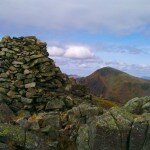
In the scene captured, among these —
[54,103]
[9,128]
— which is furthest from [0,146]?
[54,103]

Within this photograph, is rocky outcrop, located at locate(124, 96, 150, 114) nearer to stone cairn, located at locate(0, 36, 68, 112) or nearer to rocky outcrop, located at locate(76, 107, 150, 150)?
rocky outcrop, located at locate(76, 107, 150, 150)

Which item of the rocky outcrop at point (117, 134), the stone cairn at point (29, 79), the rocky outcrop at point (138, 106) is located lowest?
the rocky outcrop at point (117, 134)

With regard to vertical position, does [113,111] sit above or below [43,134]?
above

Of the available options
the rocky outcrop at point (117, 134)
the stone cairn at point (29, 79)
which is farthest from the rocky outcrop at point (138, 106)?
the stone cairn at point (29, 79)

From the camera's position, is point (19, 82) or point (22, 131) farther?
point (19, 82)

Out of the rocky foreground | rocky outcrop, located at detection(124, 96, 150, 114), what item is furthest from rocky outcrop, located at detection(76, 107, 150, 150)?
rocky outcrop, located at detection(124, 96, 150, 114)

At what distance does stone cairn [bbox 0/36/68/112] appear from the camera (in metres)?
51.9

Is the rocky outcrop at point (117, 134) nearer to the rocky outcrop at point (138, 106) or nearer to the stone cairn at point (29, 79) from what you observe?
the rocky outcrop at point (138, 106)

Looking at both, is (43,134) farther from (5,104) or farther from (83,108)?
(5,104)

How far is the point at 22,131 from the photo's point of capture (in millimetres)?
33000

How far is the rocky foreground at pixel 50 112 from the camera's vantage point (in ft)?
105

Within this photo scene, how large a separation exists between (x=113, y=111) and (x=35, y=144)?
726cm

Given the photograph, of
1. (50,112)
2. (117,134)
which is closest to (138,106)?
(50,112)

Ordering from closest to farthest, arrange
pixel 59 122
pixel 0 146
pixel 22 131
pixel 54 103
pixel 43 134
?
1. pixel 0 146
2. pixel 22 131
3. pixel 43 134
4. pixel 59 122
5. pixel 54 103
